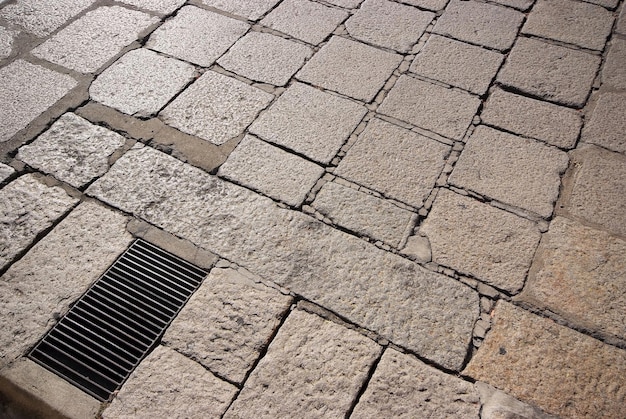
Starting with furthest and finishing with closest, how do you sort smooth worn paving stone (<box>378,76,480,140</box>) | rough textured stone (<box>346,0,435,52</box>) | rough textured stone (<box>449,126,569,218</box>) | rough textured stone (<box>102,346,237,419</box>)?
rough textured stone (<box>346,0,435,52</box>)
smooth worn paving stone (<box>378,76,480,140</box>)
rough textured stone (<box>449,126,569,218</box>)
rough textured stone (<box>102,346,237,419</box>)

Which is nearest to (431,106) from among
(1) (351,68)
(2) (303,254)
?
(1) (351,68)

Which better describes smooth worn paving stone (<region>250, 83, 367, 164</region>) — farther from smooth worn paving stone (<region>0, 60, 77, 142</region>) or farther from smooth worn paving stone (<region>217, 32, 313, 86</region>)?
smooth worn paving stone (<region>0, 60, 77, 142</region>)

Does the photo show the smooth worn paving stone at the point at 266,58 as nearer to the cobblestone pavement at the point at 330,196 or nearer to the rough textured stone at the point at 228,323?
the cobblestone pavement at the point at 330,196

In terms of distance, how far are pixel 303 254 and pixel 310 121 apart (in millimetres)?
937

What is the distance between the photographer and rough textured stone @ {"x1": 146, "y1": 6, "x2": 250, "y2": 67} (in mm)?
3342

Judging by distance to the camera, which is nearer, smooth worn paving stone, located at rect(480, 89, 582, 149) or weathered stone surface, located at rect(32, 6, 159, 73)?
smooth worn paving stone, located at rect(480, 89, 582, 149)

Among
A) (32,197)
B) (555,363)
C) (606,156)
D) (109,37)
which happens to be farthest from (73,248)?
(606,156)

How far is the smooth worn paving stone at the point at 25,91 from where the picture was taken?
9.54ft

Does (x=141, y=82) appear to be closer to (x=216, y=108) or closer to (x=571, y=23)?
(x=216, y=108)

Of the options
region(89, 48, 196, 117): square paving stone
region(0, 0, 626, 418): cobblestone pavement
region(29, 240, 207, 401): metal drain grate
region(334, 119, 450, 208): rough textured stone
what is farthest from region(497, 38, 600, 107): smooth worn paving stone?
region(29, 240, 207, 401): metal drain grate

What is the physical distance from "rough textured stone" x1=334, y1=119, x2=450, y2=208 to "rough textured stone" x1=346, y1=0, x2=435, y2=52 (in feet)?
2.80

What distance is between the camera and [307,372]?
206 cm

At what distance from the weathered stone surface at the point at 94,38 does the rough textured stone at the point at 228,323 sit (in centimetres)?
189

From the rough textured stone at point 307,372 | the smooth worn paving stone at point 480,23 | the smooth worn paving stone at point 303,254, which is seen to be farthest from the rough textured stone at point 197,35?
the rough textured stone at point 307,372
